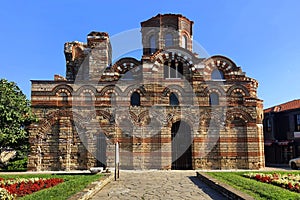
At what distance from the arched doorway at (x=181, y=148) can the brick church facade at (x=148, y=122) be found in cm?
7

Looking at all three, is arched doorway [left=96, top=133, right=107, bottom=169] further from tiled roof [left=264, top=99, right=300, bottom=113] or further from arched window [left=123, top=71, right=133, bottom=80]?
tiled roof [left=264, top=99, right=300, bottom=113]

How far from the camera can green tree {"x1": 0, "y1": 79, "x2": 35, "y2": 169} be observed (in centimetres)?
1706

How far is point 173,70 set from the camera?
69.2 ft

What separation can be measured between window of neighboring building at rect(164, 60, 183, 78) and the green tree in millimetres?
9776

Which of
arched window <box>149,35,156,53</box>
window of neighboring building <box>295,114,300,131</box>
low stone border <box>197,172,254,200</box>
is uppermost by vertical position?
arched window <box>149,35,156,53</box>

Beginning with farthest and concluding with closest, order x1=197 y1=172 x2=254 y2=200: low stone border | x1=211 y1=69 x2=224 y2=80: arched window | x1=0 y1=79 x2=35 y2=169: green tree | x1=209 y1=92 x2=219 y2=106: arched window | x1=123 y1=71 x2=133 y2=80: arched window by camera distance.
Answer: x1=211 y1=69 x2=224 y2=80: arched window < x1=123 y1=71 x2=133 y2=80: arched window < x1=209 y1=92 x2=219 y2=106: arched window < x1=0 y1=79 x2=35 y2=169: green tree < x1=197 y1=172 x2=254 y2=200: low stone border

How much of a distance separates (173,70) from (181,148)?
5.79 metres

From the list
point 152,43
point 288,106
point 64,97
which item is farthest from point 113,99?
point 288,106

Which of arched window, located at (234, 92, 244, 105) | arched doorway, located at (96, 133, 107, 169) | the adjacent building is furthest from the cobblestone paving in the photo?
the adjacent building

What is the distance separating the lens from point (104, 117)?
1928 cm

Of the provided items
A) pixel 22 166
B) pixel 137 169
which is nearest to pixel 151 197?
pixel 137 169

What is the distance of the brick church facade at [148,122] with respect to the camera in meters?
18.8

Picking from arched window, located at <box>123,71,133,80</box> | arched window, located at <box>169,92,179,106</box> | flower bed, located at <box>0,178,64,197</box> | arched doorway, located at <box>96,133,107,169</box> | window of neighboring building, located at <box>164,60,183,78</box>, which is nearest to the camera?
flower bed, located at <box>0,178,64,197</box>

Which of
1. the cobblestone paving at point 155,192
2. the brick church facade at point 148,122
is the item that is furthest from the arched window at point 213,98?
the cobblestone paving at point 155,192
